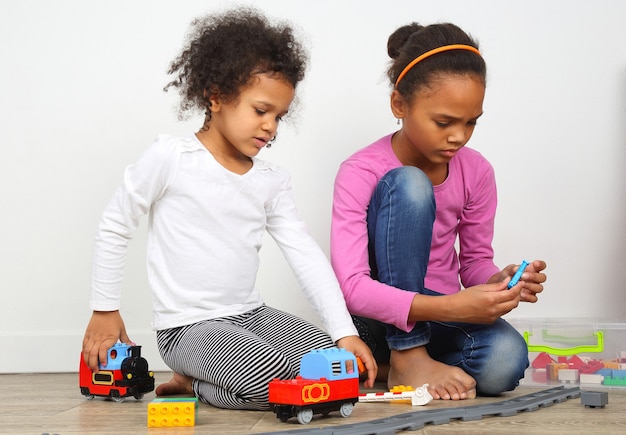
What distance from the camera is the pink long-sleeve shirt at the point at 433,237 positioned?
1349 mm

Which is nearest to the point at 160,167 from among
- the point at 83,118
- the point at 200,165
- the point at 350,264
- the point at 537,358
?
the point at 200,165

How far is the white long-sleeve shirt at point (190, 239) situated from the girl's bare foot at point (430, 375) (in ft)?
0.35

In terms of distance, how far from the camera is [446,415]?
1.07 meters

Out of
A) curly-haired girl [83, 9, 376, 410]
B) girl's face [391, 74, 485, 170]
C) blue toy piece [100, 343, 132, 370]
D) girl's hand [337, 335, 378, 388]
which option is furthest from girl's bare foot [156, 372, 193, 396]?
girl's face [391, 74, 485, 170]

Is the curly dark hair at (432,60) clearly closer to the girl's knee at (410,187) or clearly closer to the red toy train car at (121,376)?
the girl's knee at (410,187)

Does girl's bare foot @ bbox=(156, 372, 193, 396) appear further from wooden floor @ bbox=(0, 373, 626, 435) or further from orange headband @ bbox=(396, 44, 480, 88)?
orange headband @ bbox=(396, 44, 480, 88)

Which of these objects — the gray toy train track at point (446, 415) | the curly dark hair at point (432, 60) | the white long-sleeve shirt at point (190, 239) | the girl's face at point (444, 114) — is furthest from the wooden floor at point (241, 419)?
the curly dark hair at point (432, 60)

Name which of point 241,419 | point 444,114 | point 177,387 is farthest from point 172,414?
point 444,114

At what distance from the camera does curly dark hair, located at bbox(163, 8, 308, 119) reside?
53.1 inches

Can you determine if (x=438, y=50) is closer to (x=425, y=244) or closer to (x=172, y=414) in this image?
(x=425, y=244)

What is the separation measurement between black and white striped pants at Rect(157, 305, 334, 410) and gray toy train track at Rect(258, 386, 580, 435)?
0.22 meters

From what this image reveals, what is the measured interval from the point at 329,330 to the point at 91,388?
0.41 metres

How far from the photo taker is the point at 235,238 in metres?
1.37

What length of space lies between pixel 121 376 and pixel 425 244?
21.6 inches
